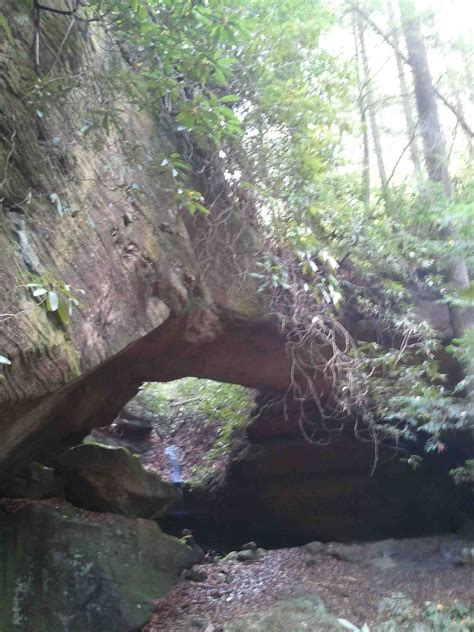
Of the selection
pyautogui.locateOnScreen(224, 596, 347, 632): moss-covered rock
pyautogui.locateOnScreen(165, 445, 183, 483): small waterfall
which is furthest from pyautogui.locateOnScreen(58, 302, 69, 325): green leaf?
pyautogui.locateOnScreen(165, 445, 183, 483): small waterfall

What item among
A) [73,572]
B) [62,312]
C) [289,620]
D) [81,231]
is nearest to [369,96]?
[81,231]

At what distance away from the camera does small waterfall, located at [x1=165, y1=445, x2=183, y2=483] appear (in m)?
11.0

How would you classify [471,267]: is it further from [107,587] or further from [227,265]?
[107,587]

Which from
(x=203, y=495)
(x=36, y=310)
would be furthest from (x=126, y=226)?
(x=203, y=495)

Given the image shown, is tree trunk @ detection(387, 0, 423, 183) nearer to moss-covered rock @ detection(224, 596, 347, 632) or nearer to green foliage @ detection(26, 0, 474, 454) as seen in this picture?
green foliage @ detection(26, 0, 474, 454)

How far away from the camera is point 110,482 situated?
7.55 m

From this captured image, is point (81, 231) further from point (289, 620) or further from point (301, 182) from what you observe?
point (289, 620)

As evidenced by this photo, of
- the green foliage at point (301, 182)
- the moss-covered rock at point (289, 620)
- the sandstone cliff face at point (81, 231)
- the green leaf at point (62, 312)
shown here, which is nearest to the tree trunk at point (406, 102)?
the green foliage at point (301, 182)

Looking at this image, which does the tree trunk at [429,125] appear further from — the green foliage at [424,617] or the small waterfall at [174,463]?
the small waterfall at [174,463]

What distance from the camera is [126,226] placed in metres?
5.12

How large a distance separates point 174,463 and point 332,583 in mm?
4903

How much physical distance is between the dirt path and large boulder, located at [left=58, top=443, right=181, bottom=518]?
1.13 m

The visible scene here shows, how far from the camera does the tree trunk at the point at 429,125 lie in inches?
342

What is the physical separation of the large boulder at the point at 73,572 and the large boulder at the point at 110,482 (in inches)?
10.6
